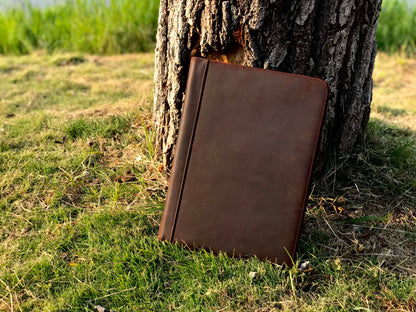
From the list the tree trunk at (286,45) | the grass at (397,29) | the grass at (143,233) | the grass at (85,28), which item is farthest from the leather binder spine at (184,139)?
the grass at (397,29)

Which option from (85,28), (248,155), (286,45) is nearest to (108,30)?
(85,28)

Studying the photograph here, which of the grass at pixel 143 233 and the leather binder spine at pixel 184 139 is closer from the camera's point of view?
the grass at pixel 143 233

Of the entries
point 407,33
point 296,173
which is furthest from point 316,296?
point 407,33

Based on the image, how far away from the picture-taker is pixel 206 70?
190 cm

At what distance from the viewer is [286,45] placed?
2.05m

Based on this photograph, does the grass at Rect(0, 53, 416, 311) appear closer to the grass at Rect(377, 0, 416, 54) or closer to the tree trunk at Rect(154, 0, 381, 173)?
the tree trunk at Rect(154, 0, 381, 173)

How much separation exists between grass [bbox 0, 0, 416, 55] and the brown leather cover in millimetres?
3955

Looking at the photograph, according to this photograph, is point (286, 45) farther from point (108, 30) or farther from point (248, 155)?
point (108, 30)

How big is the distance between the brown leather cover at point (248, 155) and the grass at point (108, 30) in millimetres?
3955

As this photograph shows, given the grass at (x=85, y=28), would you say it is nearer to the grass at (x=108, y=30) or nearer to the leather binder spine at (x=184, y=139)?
the grass at (x=108, y=30)

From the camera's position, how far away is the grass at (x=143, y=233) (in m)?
1.77

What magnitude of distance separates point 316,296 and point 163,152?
1.15 metres

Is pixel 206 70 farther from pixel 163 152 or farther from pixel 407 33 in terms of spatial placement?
pixel 407 33

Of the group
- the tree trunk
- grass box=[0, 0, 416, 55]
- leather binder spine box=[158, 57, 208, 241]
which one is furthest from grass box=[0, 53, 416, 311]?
grass box=[0, 0, 416, 55]
